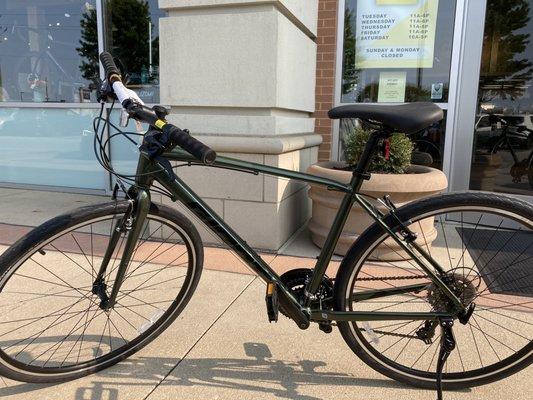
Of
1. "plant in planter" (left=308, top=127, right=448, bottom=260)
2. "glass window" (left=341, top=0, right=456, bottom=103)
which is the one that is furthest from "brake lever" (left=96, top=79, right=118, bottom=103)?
"glass window" (left=341, top=0, right=456, bottom=103)

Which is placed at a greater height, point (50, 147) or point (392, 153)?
point (392, 153)

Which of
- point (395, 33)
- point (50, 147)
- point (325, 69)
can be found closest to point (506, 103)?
point (395, 33)

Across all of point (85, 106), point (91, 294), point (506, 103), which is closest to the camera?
point (91, 294)

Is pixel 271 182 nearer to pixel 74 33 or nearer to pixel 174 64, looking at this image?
pixel 174 64

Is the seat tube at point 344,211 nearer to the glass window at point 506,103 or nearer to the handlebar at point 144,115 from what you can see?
the handlebar at point 144,115

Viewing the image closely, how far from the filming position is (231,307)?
9.14 ft

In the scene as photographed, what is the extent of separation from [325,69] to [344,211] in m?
3.07

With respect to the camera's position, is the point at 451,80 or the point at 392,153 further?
the point at 451,80

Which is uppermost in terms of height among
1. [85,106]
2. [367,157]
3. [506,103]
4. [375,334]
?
[506,103]

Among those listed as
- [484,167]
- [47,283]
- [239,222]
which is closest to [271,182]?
[239,222]

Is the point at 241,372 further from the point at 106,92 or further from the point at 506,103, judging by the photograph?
the point at 506,103

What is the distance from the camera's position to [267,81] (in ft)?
11.3

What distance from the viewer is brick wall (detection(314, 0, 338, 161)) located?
4516mm

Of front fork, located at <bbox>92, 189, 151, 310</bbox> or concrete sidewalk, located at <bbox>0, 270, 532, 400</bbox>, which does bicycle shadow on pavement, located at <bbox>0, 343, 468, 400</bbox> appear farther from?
front fork, located at <bbox>92, 189, 151, 310</bbox>
